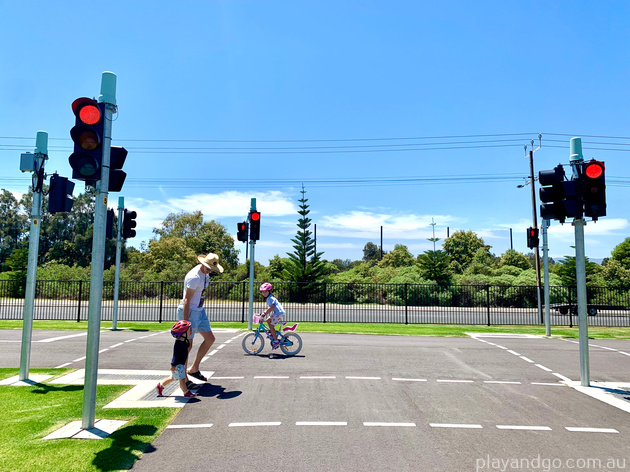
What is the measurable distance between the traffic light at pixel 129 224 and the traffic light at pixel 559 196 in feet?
41.7

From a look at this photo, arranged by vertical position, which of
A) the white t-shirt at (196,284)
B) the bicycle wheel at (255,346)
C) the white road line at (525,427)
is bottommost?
the white road line at (525,427)

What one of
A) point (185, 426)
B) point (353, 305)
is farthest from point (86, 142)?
point (353, 305)

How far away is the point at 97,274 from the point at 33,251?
3085 millimetres

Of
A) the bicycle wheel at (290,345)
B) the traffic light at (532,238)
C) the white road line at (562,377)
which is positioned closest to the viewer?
the white road line at (562,377)

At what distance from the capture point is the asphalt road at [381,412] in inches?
165

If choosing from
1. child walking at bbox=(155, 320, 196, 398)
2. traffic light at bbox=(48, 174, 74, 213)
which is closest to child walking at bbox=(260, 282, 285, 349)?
child walking at bbox=(155, 320, 196, 398)

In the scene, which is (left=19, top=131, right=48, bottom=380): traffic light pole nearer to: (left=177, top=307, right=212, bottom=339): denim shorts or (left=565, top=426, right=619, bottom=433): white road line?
(left=177, top=307, right=212, bottom=339): denim shorts

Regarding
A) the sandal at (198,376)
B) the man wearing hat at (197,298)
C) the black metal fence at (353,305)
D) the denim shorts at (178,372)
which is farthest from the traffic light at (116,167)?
the black metal fence at (353,305)

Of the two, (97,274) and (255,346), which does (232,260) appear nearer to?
(255,346)

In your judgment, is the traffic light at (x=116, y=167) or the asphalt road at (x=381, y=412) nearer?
the asphalt road at (x=381, y=412)

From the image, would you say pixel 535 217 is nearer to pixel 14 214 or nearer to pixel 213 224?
pixel 213 224

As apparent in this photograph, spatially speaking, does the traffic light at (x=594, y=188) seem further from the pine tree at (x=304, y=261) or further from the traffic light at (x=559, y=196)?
the pine tree at (x=304, y=261)

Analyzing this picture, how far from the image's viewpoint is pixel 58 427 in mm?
4840

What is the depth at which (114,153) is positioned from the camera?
5148 mm
